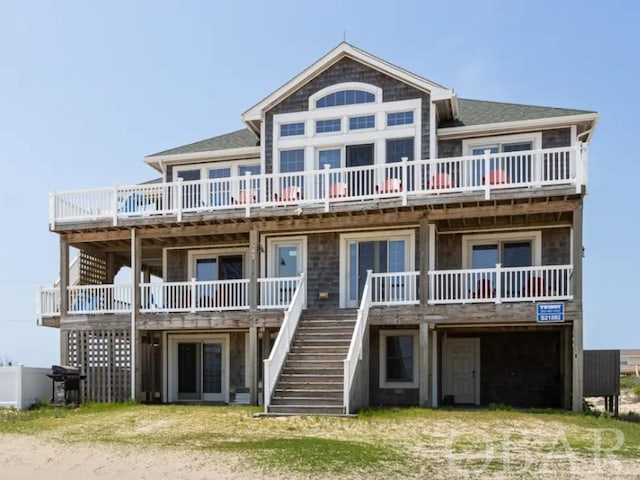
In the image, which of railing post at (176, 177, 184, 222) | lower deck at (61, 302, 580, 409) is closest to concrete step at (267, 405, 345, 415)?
lower deck at (61, 302, 580, 409)

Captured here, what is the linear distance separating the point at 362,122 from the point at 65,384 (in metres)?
11.5

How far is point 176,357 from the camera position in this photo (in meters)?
23.8

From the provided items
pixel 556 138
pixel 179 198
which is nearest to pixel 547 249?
pixel 556 138

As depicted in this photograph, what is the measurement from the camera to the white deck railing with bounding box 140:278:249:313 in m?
21.4

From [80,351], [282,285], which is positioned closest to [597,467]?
[282,285]

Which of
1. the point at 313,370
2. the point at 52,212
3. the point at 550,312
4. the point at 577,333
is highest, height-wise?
the point at 52,212

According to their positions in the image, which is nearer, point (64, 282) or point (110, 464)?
point (110, 464)

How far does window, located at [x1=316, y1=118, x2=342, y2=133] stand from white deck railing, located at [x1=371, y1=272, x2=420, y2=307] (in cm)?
480

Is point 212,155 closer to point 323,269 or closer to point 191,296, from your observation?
point 191,296

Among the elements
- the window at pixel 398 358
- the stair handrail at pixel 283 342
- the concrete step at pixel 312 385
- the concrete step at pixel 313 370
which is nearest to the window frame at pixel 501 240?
the window at pixel 398 358

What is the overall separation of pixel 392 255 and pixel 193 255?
6834mm

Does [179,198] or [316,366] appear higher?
[179,198]

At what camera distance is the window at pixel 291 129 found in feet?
73.6

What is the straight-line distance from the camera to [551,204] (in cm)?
1869
